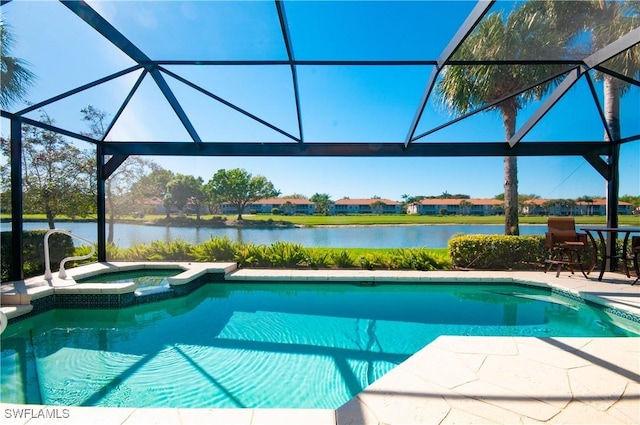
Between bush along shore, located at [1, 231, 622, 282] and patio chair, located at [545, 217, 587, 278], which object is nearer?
patio chair, located at [545, 217, 587, 278]

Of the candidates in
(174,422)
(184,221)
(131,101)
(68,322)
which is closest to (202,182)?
(184,221)

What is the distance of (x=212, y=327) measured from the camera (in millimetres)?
4246

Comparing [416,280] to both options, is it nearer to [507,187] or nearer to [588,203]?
[507,187]

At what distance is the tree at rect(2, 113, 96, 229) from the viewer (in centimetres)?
680

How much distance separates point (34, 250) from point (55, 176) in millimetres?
2192

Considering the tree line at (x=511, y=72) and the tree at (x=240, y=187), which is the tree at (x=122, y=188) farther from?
the tree at (x=240, y=187)

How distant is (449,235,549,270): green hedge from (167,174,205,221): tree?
12159mm

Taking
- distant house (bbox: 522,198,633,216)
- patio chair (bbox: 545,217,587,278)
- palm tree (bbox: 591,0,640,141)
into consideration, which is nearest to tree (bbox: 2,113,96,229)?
palm tree (bbox: 591,0,640,141)

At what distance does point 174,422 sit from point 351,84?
5.20 metres

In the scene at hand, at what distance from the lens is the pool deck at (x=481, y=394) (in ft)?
6.48

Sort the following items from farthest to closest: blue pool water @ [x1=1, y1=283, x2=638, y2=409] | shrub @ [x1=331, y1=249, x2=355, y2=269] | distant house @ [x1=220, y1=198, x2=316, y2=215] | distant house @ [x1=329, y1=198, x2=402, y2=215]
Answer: distant house @ [x1=329, y1=198, x2=402, y2=215], distant house @ [x1=220, y1=198, x2=316, y2=215], shrub @ [x1=331, y1=249, x2=355, y2=269], blue pool water @ [x1=1, y1=283, x2=638, y2=409]

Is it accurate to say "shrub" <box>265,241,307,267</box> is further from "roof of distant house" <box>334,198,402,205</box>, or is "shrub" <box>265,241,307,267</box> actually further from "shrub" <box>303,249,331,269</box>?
Result: "roof of distant house" <box>334,198,402,205</box>

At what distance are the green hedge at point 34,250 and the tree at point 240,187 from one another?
1431cm

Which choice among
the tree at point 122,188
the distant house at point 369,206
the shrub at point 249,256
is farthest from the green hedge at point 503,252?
the distant house at point 369,206
